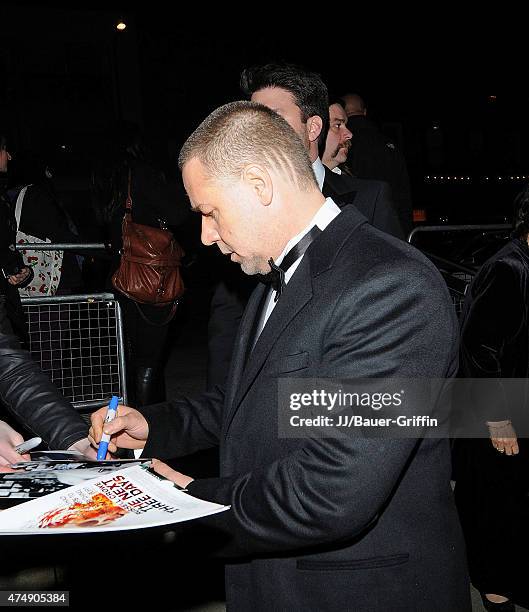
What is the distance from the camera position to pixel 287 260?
6.49 ft

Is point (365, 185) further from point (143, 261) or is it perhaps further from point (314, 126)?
point (143, 261)

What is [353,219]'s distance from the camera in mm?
1939

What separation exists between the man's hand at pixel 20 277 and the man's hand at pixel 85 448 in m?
3.18

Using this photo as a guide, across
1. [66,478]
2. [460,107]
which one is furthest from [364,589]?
[460,107]

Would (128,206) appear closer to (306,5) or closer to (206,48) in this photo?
(306,5)

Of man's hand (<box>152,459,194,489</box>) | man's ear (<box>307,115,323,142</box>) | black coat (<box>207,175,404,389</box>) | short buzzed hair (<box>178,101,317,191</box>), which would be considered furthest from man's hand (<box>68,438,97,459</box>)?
man's ear (<box>307,115,323,142</box>)

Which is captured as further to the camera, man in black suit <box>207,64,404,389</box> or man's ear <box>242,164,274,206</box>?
man in black suit <box>207,64,404,389</box>

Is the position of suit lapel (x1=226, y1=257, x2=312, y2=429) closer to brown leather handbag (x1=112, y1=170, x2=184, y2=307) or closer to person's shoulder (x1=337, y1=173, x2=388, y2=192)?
person's shoulder (x1=337, y1=173, x2=388, y2=192)

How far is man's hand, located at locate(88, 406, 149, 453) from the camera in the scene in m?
2.27

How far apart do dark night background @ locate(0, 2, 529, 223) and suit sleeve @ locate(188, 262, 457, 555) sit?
1724 centimetres

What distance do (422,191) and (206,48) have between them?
8.69 meters

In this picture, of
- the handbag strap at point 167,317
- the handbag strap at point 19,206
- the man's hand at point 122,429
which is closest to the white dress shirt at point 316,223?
the man's hand at point 122,429

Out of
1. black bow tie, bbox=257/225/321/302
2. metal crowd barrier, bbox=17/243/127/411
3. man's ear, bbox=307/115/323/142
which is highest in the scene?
man's ear, bbox=307/115/323/142

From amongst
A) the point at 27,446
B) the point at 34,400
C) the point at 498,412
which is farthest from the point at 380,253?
the point at 498,412
